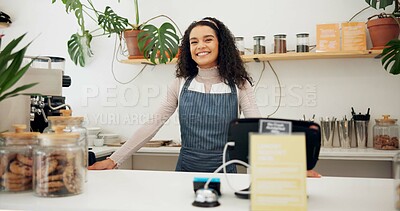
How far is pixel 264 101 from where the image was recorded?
142 inches

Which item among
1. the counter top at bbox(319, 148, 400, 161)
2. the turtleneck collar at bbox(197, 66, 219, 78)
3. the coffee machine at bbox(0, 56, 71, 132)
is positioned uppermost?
the turtleneck collar at bbox(197, 66, 219, 78)

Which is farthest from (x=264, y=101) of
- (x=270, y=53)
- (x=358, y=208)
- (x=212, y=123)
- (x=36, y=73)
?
(x=358, y=208)

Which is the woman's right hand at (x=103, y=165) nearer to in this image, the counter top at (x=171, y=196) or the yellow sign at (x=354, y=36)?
the counter top at (x=171, y=196)

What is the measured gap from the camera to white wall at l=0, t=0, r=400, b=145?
3412 millimetres

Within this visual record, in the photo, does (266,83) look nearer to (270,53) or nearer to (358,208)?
(270,53)

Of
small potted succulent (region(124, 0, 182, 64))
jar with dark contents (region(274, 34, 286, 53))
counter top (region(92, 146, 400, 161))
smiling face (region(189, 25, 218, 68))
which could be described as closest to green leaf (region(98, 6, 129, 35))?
small potted succulent (region(124, 0, 182, 64))

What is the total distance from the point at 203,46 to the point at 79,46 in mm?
2129

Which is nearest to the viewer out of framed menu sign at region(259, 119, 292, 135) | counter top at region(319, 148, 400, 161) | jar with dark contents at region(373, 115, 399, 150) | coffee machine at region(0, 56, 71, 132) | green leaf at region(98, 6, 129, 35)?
framed menu sign at region(259, 119, 292, 135)

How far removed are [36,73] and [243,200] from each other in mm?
983

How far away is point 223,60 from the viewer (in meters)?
2.16

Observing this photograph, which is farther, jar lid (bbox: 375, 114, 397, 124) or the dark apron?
jar lid (bbox: 375, 114, 397, 124)

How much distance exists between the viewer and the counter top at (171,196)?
1.01 meters

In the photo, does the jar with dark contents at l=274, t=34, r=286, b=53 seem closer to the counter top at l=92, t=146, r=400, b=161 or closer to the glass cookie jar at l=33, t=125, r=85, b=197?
the counter top at l=92, t=146, r=400, b=161

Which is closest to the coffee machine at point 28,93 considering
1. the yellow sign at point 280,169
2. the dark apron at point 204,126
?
the dark apron at point 204,126
